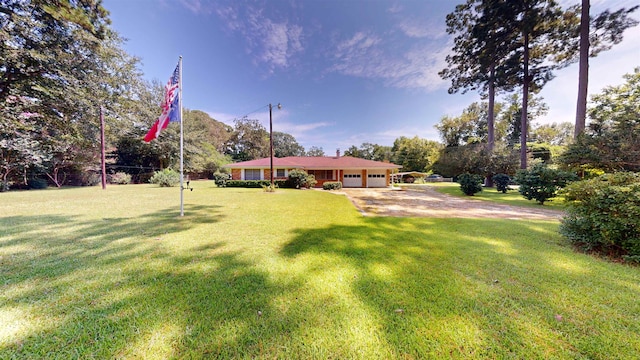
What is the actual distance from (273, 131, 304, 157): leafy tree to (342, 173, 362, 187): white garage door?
26936mm

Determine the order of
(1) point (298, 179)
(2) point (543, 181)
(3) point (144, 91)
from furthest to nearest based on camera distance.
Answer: (3) point (144, 91)
(1) point (298, 179)
(2) point (543, 181)

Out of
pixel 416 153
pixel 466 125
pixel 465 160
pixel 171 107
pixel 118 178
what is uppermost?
pixel 466 125

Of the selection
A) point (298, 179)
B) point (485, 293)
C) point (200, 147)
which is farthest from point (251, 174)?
point (485, 293)

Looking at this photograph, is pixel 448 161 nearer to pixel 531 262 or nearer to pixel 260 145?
pixel 531 262

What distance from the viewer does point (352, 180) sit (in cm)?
2178

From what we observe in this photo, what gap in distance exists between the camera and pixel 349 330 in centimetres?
190

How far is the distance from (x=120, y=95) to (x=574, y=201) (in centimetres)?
1889

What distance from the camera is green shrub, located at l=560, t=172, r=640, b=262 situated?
3389mm

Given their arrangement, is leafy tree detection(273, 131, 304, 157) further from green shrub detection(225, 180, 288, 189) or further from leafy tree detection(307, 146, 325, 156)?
green shrub detection(225, 180, 288, 189)

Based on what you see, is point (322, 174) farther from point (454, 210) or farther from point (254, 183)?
point (454, 210)

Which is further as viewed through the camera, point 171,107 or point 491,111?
point 491,111

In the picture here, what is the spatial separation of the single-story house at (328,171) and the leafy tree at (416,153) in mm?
18603

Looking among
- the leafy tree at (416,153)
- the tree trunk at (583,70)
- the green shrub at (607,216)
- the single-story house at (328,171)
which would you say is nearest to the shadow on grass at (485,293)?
the green shrub at (607,216)

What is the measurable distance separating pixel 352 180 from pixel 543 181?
14.0m
